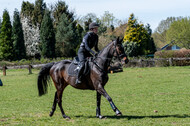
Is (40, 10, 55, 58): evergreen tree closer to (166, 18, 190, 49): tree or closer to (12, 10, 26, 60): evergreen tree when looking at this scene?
(12, 10, 26, 60): evergreen tree

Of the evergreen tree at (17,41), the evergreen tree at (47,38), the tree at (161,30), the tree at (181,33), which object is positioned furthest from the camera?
the tree at (161,30)

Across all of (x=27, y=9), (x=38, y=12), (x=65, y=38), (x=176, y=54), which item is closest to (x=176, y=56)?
(x=176, y=54)

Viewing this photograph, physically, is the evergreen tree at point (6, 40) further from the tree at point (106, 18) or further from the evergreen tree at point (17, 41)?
the tree at point (106, 18)

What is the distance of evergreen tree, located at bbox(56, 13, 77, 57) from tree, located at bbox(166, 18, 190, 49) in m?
26.3

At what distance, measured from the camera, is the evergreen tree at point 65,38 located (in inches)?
2295

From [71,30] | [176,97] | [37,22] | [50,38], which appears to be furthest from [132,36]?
[176,97]

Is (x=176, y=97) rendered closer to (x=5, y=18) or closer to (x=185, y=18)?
(x=5, y=18)

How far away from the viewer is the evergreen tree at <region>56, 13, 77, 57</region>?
58.3 meters

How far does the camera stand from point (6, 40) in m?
51.9

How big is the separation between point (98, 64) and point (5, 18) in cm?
4859

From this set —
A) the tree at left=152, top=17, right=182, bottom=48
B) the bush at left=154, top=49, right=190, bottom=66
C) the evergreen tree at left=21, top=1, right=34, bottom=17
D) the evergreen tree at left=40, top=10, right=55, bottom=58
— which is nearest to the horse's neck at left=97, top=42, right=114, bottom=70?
the bush at left=154, top=49, right=190, bottom=66

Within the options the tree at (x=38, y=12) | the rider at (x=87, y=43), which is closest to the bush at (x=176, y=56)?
the rider at (x=87, y=43)

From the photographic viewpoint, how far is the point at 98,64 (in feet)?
26.3

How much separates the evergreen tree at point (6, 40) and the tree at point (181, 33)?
4016 cm
